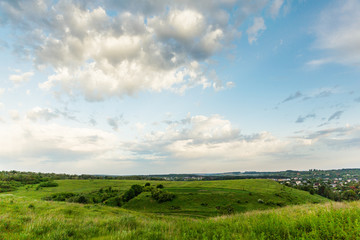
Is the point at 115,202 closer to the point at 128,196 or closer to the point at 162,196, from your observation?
the point at 128,196

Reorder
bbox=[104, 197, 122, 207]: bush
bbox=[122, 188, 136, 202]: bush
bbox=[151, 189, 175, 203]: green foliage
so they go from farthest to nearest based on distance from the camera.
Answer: bbox=[122, 188, 136, 202]: bush
bbox=[104, 197, 122, 207]: bush
bbox=[151, 189, 175, 203]: green foliage

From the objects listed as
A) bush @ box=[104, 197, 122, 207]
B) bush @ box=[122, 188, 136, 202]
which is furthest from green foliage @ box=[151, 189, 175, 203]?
bush @ box=[104, 197, 122, 207]

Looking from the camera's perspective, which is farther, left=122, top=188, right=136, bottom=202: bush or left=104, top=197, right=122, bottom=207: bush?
left=122, top=188, right=136, bottom=202: bush

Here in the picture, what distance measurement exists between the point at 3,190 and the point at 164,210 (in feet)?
546

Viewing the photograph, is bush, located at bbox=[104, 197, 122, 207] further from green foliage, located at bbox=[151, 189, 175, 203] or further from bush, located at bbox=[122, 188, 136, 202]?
green foliage, located at bbox=[151, 189, 175, 203]

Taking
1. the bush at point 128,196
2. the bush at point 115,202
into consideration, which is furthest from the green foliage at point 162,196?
the bush at point 115,202

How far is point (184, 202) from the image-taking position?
10156cm

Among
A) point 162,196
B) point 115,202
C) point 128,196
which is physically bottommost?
point 115,202

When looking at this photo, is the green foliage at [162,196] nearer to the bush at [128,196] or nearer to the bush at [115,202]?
the bush at [128,196]

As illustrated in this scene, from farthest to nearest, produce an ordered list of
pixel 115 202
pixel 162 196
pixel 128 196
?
pixel 128 196 < pixel 115 202 < pixel 162 196

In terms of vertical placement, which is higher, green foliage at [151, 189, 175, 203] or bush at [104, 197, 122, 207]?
green foliage at [151, 189, 175, 203]

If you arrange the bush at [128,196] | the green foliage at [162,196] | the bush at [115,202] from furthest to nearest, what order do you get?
the bush at [128,196]
the bush at [115,202]
the green foliage at [162,196]

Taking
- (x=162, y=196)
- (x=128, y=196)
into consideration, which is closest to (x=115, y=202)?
(x=128, y=196)

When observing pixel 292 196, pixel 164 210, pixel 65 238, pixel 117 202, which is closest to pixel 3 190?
pixel 117 202
